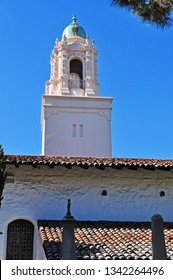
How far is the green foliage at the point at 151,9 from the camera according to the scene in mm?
8430

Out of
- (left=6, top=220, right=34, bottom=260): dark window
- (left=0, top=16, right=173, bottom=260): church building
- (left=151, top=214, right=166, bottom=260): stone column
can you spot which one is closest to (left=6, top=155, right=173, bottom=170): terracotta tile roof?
(left=0, top=16, right=173, bottom=260): church building

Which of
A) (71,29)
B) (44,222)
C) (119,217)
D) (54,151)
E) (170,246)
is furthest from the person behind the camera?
(71,29)

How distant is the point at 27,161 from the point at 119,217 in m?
3.45

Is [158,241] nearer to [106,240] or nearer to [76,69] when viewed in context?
[106,240]

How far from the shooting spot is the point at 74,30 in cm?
2630

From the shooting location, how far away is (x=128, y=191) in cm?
1369

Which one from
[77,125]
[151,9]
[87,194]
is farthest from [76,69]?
[151,9]

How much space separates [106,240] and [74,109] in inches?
528

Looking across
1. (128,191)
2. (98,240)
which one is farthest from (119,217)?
(98,240)

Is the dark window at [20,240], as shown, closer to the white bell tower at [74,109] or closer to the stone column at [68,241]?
the stone column at [68,241]

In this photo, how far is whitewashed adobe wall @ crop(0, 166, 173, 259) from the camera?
Result: 42.5 ft

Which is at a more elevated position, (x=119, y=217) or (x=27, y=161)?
(x=27, y=161)

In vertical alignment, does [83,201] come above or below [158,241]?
above

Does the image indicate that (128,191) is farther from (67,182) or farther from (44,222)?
(44,222)
